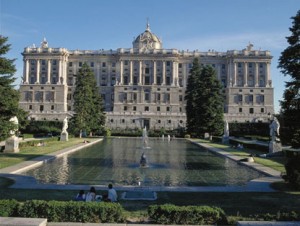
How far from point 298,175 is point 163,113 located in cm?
8860

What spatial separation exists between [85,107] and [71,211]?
57.7 meters

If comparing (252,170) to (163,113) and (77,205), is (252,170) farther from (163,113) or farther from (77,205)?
(163,113)

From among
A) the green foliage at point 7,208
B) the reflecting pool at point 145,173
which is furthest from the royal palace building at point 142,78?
the green foliage at point 7,208

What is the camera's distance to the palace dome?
403 ft

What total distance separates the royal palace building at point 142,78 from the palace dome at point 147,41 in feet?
12.3

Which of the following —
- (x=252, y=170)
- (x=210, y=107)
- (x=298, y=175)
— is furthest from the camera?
(x=210, y=107)

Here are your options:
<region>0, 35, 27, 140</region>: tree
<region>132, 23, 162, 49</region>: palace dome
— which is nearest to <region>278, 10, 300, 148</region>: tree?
<region>0, 35, 27, 140</region>: tree

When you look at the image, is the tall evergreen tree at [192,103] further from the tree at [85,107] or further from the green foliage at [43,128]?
the green foliage at [43,128]

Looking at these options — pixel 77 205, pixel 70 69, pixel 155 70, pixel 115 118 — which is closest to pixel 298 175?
pixel 77 205

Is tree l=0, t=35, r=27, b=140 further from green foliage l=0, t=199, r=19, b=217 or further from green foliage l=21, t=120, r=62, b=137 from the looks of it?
green foliage l=21, t=120, r=62, b=137

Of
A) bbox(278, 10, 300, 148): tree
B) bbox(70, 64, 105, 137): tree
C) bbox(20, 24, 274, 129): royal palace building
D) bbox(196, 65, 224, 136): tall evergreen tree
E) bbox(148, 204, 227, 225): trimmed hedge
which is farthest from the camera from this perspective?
bbox(20, 24, 274, 129): royal palace building

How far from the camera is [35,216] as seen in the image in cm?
1091

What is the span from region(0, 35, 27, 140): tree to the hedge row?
15.7 m

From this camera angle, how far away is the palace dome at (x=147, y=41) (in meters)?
123
